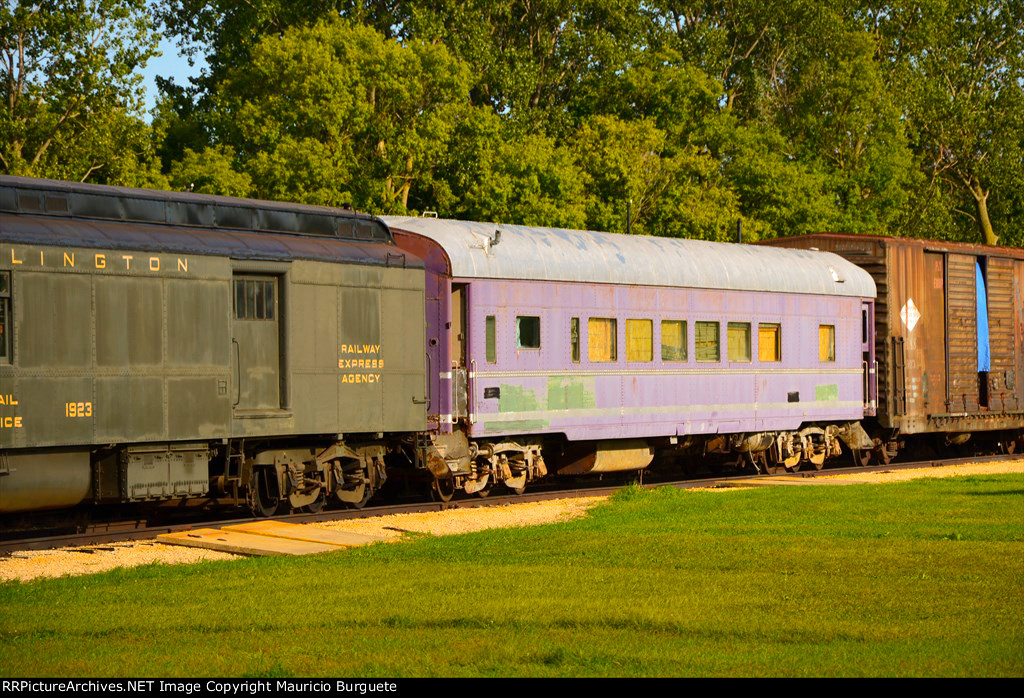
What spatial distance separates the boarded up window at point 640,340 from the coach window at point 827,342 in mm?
4743

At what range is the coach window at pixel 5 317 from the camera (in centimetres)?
1511

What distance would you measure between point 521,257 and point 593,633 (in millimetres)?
11407

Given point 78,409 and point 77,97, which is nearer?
point 78,409

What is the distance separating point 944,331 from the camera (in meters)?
28.8

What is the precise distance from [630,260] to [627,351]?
142 cm

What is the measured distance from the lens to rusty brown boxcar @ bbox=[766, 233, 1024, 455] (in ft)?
91.4

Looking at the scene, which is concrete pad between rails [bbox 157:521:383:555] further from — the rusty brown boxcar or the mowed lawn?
the rusty brown boxcar

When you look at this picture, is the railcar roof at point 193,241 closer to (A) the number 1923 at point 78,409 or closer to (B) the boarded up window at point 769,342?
(A) the number 1923 at point 78,409

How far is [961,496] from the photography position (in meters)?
19.6

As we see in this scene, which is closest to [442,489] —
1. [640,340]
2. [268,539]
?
[640,340]

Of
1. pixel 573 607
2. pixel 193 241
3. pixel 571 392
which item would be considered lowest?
pixel 573 607

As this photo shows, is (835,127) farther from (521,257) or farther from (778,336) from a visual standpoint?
(521,257)

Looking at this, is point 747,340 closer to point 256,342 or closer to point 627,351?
point 627,351

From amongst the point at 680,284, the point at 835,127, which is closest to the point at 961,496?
the point at 680,284
